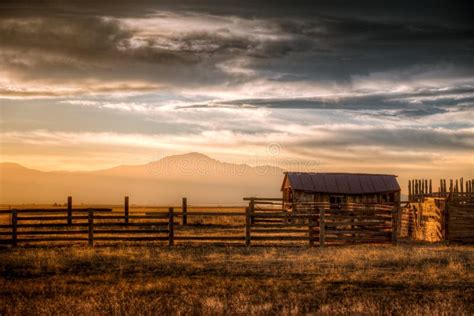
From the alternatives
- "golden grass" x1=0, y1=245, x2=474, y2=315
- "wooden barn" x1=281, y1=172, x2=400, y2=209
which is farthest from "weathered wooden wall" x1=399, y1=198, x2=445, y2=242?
"wooden barn" x1=281, y1=172, x2=400, y2=209

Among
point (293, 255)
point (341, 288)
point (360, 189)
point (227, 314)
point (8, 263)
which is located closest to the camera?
point (227, 314)

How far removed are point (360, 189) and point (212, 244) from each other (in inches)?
1075

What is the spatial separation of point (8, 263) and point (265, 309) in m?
10.6

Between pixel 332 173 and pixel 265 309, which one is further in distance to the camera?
pixel 332 173

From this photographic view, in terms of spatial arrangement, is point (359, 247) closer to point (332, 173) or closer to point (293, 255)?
point (293, 255)

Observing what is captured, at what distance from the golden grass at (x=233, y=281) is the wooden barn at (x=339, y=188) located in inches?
963

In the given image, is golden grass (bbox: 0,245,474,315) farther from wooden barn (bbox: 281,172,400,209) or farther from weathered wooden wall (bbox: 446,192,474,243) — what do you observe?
wooden barn (bbox: 281,172,400,209)

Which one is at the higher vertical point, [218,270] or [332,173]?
[332,173]

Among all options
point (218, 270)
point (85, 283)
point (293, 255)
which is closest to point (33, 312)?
point (85, 283)

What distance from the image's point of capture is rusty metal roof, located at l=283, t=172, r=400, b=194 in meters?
46.8

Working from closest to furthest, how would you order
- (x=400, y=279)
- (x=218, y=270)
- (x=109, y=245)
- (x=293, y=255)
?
1. (x=400, y=279)
2. (x=218, y=270)
3. (x=293, y=255)
4. (x=109, y=245)

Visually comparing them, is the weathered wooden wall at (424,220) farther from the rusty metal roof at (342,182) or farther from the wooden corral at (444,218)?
the rusty metal roof at (342,182)

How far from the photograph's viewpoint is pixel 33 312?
10.8 meters

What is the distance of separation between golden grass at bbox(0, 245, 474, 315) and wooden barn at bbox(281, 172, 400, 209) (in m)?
24.5
